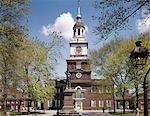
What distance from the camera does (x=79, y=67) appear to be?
86.6 m

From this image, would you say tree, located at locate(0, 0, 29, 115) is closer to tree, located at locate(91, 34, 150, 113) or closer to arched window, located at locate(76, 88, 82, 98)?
tree, located at locate(91, 34, 150, 113)

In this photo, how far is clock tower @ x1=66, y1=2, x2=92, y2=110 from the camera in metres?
86.4

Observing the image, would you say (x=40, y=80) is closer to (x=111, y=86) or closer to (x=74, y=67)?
(x=111, y=86)

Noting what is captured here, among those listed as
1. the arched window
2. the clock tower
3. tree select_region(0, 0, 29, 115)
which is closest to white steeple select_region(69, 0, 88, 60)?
the clock tower

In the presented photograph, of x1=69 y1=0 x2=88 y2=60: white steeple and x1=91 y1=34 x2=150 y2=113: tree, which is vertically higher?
x1=69 y1=0 x2=88 y2=60: white steeple

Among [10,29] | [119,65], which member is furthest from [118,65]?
[10,29]

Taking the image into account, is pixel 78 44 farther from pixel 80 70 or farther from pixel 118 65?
pixel 118 65

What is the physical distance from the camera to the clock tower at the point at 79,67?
8644 cm

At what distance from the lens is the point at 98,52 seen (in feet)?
200

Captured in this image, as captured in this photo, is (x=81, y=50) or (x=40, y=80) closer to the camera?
(x=40, y=80)

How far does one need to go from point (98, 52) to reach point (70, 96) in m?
18.5

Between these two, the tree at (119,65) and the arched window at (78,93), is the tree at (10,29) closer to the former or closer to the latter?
the tree at (119,65)

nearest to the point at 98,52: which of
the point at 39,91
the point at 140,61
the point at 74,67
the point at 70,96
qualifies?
the point at 39,91

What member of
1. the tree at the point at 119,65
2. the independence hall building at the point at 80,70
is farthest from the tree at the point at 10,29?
the independence hall building at the point at 80,70
